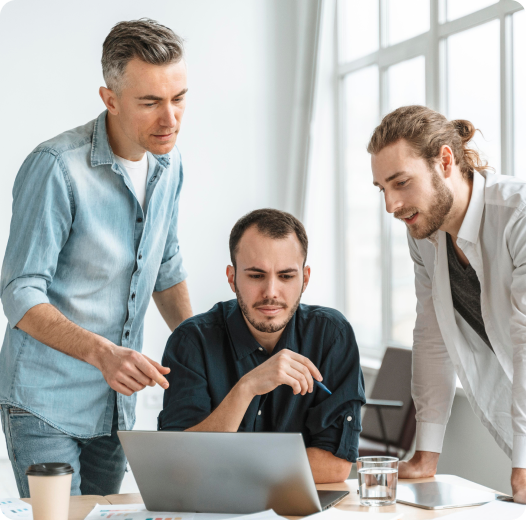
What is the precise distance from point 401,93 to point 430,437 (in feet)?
9.46

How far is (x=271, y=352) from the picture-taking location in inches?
72.0

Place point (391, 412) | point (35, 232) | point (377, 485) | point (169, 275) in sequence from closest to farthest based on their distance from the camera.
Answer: point (377, 485)
point (35, 232)
point (169, 275)
point (391, 412)

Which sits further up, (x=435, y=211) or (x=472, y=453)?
(x=435, y=211)

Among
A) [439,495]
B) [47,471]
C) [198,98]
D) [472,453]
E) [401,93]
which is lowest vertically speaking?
[472,453]

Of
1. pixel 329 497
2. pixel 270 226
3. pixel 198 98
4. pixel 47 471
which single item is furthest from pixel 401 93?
pixel 47 471

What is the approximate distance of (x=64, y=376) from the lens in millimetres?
1780

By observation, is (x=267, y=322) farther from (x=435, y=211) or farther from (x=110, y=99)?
(x=110, y=99)

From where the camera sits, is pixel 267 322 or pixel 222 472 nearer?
pixel 222 472

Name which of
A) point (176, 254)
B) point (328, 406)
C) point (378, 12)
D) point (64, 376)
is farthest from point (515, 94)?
point (64, 376)

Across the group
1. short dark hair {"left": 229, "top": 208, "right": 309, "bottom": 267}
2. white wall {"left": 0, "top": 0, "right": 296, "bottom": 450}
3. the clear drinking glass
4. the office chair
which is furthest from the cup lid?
white wall {"left": 0, "top": 0, "right": 296, "bottom": 450}

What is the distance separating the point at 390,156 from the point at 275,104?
335 cm

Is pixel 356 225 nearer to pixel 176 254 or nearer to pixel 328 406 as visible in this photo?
pixel 176 254

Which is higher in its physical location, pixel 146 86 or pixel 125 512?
pixel 146 86

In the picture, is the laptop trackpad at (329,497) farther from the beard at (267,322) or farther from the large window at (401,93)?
the large window at (401,93)
